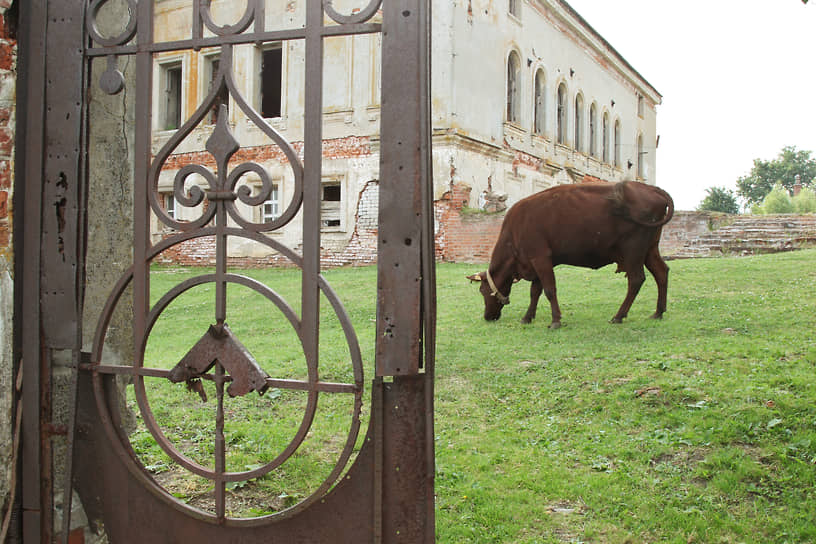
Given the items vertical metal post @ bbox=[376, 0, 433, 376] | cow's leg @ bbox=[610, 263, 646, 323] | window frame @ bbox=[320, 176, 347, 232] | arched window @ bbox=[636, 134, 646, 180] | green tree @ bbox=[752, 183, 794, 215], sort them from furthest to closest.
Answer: green tree @ bbox=[752, 183, 794, 215]
arched window @ bbox=[636, 134, 646, 180]
window frame @ bbox=[320, 176, 347, 232]
cow's leg @ bbox=[610, 263, 646, 323]
vertical metal post @ bbox=[376, 0, 433, 376]

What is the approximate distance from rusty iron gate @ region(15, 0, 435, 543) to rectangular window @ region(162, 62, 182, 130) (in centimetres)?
1708

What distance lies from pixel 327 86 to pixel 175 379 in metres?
14.8

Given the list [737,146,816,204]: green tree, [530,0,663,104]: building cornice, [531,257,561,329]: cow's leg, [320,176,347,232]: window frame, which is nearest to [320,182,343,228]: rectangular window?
[320,176,347,232]: window frame

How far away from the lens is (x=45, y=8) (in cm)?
244

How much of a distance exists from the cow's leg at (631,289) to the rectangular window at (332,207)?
31.0 feet

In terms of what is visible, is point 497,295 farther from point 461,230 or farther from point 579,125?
point 579,125

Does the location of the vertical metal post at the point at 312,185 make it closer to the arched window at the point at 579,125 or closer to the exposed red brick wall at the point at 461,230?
the exposed red brick wall at the point at 461,230

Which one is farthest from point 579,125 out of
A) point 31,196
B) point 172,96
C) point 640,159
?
point 31,196

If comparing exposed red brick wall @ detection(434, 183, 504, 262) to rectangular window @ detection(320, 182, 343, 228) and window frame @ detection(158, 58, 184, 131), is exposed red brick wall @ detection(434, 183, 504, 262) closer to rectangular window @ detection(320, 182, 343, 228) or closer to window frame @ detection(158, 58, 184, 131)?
rectangular window @ detection(320, 182, 343, 228)

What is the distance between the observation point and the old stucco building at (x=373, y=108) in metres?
15.3

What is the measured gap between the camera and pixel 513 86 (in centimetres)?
1823

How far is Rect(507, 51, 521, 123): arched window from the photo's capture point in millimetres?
18094

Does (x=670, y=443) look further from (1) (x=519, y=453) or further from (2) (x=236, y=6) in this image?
(2) (x=236, y=6)

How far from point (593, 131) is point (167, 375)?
2363 cm
